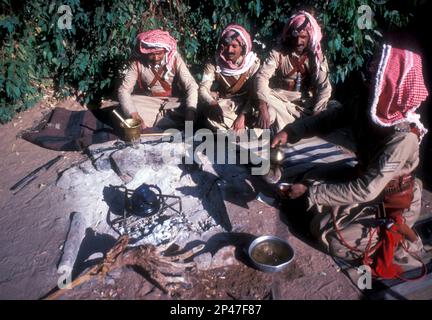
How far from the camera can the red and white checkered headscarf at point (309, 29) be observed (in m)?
5.30

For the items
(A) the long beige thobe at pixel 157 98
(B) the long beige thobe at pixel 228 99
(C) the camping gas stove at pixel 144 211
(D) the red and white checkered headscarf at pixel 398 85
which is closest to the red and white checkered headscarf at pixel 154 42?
(A) the long beige thobe at pixel 157 98

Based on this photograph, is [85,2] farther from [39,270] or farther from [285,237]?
[285,237]

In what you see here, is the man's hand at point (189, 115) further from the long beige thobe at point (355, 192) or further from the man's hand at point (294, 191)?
the man's hand at point (294, 191)

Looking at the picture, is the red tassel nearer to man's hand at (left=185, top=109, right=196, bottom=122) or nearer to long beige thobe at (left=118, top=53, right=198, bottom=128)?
man's hand at (left=185, top=109, right=196, bottom=122)

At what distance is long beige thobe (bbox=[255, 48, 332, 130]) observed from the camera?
5.45 meters

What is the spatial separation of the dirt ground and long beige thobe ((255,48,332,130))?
1.64 metres

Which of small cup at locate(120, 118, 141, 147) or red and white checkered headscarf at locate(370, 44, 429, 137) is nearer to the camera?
red and white checkered headscarf at locate(370, 44, 429, 137)

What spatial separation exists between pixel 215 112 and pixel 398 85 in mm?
2932

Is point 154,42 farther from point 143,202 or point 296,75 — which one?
point 143,202

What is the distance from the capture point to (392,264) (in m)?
3.60

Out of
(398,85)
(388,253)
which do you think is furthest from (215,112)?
(388,253)

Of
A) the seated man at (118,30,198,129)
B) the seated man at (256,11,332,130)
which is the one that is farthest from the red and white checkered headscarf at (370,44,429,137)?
the seated man at (118,30,198,129)
